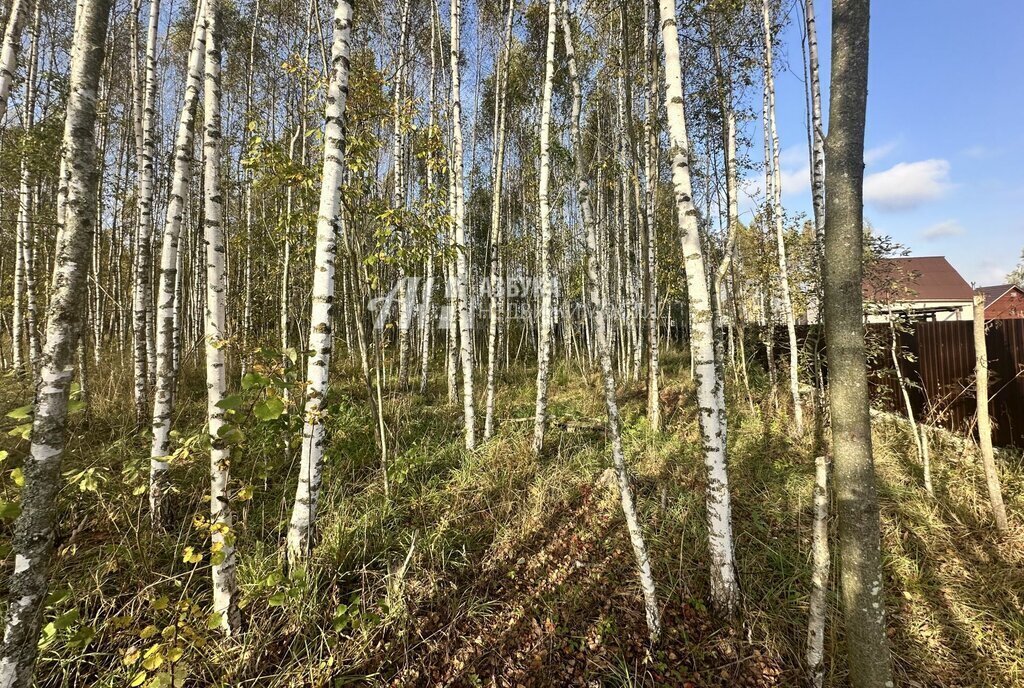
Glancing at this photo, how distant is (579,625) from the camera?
8.45 ft

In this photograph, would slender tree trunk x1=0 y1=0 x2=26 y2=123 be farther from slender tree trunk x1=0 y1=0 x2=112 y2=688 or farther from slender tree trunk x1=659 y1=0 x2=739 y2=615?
slender tree trunk x1=659 y1=0 x2=739 y2=615

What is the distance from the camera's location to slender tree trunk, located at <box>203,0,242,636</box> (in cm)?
217

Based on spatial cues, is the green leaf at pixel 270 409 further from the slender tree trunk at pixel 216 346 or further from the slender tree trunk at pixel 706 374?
the slender tree trunk at pixel 706 374

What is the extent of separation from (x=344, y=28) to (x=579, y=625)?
449 centimetres

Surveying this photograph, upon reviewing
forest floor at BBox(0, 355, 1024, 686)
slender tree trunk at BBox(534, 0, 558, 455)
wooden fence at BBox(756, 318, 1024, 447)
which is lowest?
forest floor at BBox(0, 355, 1024, 686)

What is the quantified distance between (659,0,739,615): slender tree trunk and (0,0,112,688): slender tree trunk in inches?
119

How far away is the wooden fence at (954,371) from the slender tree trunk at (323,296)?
19.6 ft

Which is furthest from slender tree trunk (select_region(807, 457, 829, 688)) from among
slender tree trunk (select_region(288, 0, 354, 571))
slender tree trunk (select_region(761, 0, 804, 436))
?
slender tree trunk (select_region(761, 0, 804, 436))

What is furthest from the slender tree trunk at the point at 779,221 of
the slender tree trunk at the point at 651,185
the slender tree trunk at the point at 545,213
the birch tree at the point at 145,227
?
the birch tree at the point at 145,227

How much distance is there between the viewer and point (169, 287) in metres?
3.10

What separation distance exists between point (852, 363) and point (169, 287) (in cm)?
456

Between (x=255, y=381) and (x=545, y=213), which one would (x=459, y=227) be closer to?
(x=545, y=213)

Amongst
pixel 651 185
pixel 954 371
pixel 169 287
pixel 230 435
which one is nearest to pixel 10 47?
pixel 169 287

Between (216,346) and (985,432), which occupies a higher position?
(216,346)
